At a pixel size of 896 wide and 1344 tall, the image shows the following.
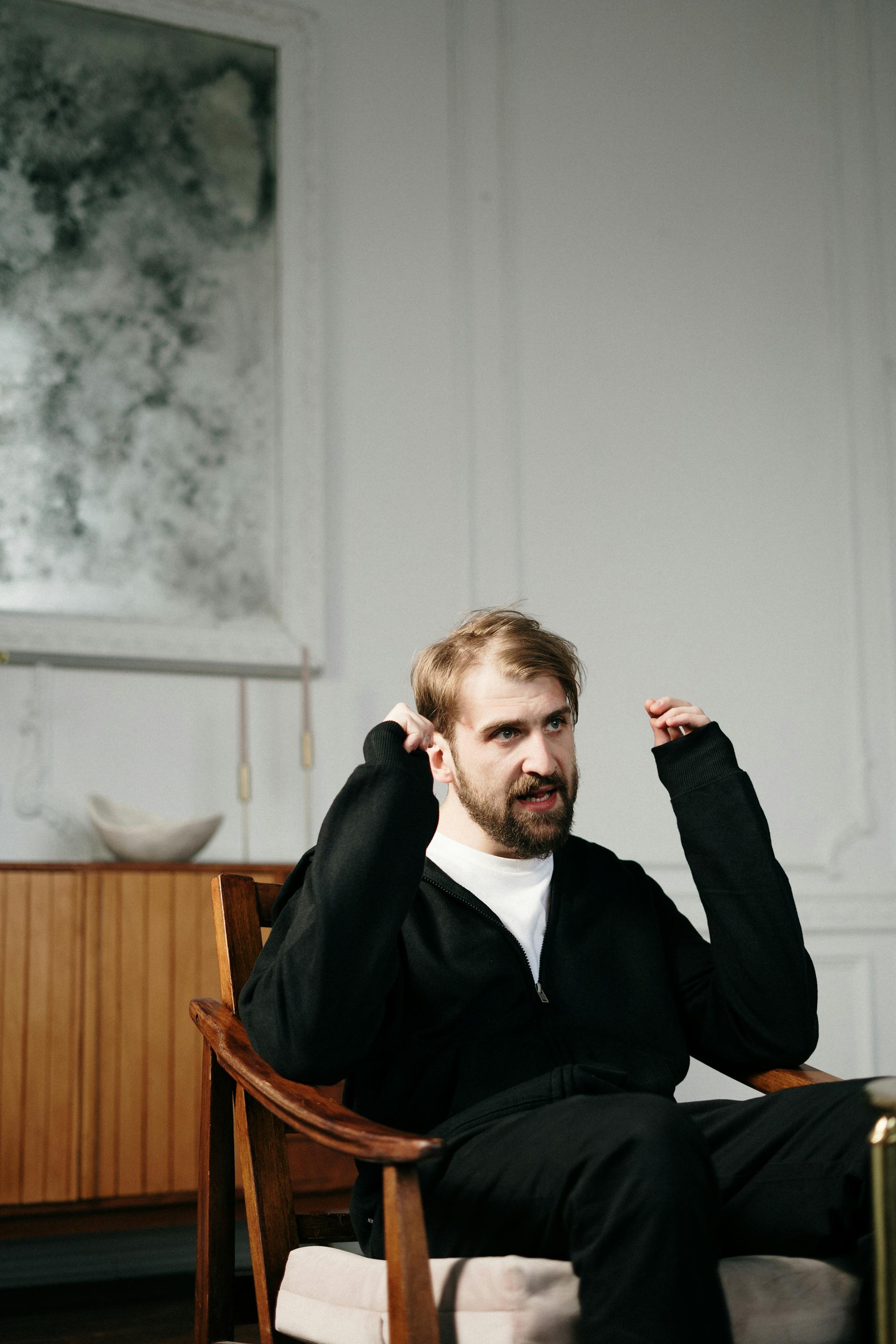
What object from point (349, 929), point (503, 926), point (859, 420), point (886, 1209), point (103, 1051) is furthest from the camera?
point (859, 420)

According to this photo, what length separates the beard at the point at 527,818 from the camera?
6.02 ft

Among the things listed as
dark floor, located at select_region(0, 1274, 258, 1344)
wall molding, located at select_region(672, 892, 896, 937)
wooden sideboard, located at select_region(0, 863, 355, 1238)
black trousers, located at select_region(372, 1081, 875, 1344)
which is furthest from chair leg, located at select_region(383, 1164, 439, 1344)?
wall molding, located at select_region(672, 892, 896, 937)

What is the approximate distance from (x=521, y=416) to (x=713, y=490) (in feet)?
2.25

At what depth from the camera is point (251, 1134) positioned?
169cm

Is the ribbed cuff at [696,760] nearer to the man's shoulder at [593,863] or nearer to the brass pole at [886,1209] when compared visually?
the man's shoulder at [593,863]

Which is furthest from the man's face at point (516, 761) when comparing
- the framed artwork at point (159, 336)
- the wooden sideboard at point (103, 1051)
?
the framed artwork at point (159, 336)

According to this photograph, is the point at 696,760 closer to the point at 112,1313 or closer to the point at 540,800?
the point at 540,800

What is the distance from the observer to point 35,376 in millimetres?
3285

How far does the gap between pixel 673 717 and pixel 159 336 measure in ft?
7.03

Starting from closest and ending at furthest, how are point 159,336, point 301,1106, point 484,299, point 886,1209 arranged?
point 886,1209 → point 301,1106 → point 159,336 → point 484,299

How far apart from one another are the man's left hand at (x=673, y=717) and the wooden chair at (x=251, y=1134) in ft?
1.66

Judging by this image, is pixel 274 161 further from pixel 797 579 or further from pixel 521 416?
pixel 797 579

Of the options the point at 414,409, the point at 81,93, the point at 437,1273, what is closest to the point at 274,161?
the point at 81,93

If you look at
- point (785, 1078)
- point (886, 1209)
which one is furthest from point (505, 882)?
point (886, 1209)
